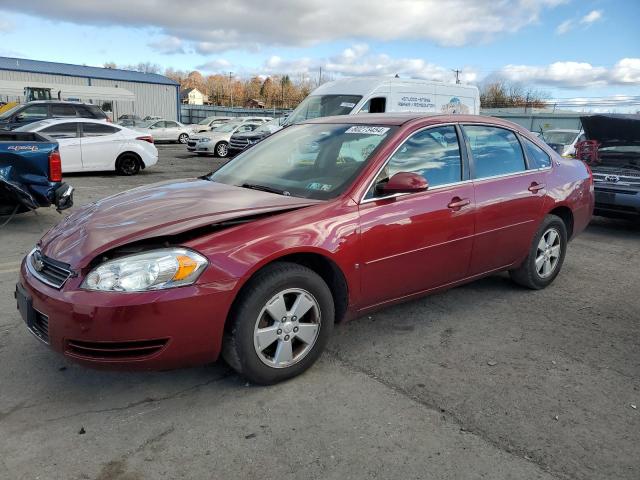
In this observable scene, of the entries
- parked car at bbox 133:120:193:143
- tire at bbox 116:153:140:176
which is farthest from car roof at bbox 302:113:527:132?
parked car at bbox 133:120:193:143

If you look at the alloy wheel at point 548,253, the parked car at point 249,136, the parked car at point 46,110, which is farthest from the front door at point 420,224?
the parked car at point 249,136

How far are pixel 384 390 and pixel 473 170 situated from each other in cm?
195

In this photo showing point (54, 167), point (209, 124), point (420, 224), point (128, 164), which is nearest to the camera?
point (420, 224)

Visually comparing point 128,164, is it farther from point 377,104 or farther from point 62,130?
point 377,104

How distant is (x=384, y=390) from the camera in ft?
10.0

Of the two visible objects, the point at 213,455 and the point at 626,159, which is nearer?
the point at 213,455

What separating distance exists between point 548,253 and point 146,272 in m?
3.76

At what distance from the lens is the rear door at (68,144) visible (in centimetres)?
1170

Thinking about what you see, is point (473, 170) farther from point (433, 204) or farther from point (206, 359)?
point (206, 359)

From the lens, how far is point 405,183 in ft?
11.0

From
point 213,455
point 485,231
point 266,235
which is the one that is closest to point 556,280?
point 485,231

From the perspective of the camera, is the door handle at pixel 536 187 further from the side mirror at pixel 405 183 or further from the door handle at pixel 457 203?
the side mirror at pixel 405 183

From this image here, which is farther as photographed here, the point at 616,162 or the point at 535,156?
the point at 616,162

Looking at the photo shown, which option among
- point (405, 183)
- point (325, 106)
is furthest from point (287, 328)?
point (325, 106)
